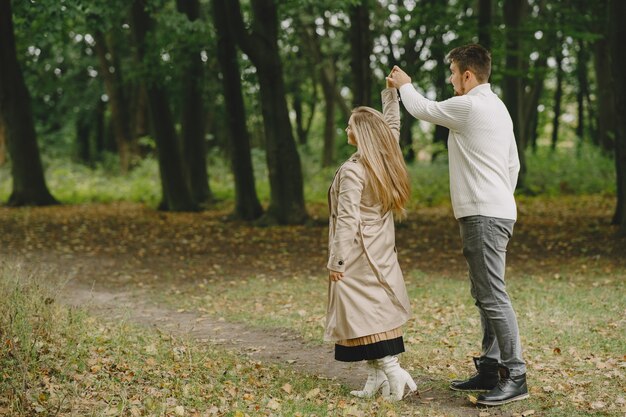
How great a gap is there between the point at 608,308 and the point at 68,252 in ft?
30.5

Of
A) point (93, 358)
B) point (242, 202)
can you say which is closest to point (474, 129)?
point (93, 358)

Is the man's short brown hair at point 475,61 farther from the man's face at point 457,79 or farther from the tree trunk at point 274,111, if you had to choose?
the tree trunk at point 274,111

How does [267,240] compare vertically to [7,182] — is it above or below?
below

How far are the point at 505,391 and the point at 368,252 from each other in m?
1.36

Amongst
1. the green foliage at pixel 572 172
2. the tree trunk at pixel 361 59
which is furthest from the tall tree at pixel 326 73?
the tree trunk at pixel 361 59

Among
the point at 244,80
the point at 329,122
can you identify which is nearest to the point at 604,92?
the point at 329,122

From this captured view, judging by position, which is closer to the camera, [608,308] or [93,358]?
[93,358]

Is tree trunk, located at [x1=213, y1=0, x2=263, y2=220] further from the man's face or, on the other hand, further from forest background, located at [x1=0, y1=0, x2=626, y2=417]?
the man's face

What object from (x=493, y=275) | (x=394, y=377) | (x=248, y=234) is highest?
(x=493, y=275)

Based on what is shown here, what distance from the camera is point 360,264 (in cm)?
495

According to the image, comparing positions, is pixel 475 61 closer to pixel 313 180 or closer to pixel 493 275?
pixel 493 275

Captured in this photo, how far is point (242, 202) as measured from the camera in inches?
677

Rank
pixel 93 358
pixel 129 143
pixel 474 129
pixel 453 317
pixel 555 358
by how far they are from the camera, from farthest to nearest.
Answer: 1. pixel 129 143
2. pixel 453 317
3. pixel 555 358
4. pixel 93 358
5. pixel 474 129

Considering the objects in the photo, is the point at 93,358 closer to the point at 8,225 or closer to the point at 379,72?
the point at 8,225
